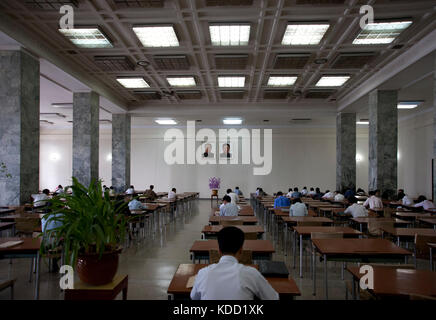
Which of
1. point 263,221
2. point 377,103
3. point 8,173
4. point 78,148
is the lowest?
point 263,221

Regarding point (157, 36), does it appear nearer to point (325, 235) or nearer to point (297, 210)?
point (297, 210)

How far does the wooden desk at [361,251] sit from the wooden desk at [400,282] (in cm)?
53

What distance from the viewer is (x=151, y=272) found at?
4.61m

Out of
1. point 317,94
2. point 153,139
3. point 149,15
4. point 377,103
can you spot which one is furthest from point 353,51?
point 153,139

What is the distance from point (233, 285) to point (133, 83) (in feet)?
34.2

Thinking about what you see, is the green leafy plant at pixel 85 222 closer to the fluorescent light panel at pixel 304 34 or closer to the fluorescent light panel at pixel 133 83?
the fluorescent light panel at pixel 304 34

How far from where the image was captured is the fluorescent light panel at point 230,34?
686 centimetres

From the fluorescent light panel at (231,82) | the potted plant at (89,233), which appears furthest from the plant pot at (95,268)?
the fluorescent light panel at (231,82)

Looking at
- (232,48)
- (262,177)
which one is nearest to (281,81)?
(232,48)

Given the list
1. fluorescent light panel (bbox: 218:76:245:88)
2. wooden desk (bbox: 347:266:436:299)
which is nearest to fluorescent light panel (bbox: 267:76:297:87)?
fluorescent light panel (bbox: 218:76:245:88)

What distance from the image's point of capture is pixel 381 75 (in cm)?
945

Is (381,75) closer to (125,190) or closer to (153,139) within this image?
(125,190)

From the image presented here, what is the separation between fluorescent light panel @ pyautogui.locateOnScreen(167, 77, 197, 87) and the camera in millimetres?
10328

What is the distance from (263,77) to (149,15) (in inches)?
189
